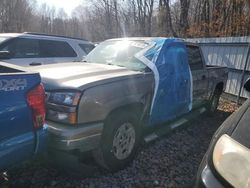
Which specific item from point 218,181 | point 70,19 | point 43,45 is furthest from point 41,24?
point 218,181

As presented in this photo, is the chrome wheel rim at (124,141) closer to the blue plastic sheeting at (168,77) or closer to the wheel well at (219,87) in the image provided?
the blue plastic sheeting at (168,77)

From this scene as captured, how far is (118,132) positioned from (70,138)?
792 millimetres

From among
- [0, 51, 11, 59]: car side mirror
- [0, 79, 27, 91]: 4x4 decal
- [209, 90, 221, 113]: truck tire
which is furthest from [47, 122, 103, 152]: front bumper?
[209, 90, 221, 113]: truck tire

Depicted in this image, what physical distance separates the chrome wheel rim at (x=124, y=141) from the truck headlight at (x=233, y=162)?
6.64ft

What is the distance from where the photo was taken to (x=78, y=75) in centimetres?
366

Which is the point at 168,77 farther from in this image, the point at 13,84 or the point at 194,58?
the point at 13,84

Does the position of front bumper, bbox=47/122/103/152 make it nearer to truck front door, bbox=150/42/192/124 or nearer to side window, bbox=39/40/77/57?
truck front door, bbox=150/42/192/124

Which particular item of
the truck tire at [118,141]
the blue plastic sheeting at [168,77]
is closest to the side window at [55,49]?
the blue plastic sheeting at [168,77]

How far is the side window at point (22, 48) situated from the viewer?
23.1 feet

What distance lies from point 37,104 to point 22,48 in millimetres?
5042

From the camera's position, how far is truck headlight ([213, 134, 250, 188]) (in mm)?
1619

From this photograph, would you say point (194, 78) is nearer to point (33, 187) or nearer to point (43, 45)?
point (33, 187)

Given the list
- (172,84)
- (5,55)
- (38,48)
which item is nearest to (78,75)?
(172,84)

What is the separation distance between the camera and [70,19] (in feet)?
207
